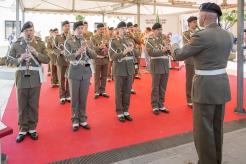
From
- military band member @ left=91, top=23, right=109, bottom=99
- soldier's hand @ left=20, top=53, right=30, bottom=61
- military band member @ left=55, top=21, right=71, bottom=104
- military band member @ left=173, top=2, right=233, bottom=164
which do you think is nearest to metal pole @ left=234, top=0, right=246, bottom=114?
military band member @ left=173, top=2, right=233, bottom=164

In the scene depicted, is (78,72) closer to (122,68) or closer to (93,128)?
(122,68)

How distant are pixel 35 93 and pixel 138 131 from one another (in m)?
1.61

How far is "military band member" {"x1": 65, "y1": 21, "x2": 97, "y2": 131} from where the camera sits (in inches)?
172

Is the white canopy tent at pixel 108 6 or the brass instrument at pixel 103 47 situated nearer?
the brass instrument at pixel 103 47

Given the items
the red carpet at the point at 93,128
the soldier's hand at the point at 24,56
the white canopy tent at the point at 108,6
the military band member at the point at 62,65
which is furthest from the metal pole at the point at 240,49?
the white canopy tent at the point at 108,6

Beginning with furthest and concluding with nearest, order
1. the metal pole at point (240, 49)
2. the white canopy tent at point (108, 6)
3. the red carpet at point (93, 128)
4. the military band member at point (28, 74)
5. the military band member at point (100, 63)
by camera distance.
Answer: the white canopy tent at point (108, 6)
the military band member at point (100, 63)
the metal pole at point (240, 49)
the military band member at point (28, 74)
the red carpet at point (93, 128)

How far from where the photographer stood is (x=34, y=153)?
3527 mm

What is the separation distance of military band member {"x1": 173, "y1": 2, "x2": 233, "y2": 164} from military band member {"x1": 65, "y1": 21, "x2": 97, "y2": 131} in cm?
196

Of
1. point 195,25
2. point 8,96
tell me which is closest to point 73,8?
point 8,96

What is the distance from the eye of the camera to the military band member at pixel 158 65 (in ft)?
17.0

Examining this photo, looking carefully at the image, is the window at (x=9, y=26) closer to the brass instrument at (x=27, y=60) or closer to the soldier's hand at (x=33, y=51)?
the brass instrument at (x=27, y=60)

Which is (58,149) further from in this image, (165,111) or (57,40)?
(57,40)

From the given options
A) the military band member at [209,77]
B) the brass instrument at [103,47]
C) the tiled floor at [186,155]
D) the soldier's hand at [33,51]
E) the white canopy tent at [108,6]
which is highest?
the white canopy tent at [108,6]

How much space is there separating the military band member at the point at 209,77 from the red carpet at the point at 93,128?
128 centimetres
